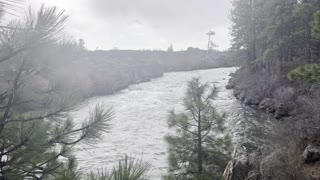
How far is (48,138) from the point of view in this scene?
132 inches

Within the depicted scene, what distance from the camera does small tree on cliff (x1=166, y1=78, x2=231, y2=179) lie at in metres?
8.34

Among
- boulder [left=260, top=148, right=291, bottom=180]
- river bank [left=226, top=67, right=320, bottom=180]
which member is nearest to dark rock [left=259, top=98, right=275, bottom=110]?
river bank [left=226, top=67, right=320, bottom=180]

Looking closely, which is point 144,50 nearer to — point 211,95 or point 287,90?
point 287,90

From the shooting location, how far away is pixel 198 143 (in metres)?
8.52

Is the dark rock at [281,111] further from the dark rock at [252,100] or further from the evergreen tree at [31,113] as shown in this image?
the evergreen tree at [31,113]

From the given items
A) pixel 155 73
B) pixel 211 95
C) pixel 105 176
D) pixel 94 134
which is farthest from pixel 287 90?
pixel 155 73

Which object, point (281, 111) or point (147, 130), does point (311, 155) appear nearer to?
point (147, 130)

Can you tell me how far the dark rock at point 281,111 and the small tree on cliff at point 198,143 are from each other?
28.2 ft

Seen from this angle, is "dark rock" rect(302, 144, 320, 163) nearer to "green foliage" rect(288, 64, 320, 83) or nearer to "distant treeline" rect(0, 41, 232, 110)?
"green foliage" rect(288, 64, 320, 83)

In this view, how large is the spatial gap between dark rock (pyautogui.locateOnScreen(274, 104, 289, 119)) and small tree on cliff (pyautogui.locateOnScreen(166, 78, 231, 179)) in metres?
8.60

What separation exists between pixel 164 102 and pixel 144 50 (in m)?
38.0

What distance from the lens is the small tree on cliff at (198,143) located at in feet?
27.4

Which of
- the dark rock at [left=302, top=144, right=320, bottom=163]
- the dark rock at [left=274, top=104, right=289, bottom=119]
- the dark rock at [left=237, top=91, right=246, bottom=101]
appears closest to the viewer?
the dark rock at [left=302, top=144, right=320, bottom=163]

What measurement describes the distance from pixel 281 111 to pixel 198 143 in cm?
965
